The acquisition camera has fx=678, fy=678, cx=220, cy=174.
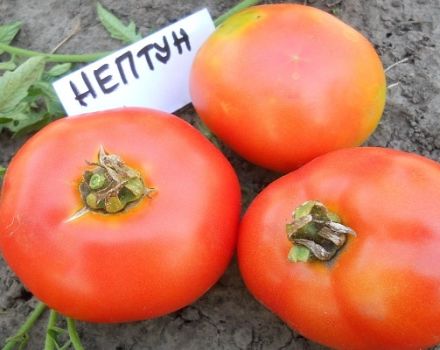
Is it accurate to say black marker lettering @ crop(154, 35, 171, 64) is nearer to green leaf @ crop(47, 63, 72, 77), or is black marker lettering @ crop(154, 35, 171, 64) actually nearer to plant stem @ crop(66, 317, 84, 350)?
green leaf @ crop(47, 63, 72, 77)

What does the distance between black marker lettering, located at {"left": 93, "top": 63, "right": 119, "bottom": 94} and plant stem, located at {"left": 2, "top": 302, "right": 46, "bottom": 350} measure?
0.35m

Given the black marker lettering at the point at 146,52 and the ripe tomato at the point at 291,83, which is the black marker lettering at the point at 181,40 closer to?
the black marker lettering at the point at 146,52

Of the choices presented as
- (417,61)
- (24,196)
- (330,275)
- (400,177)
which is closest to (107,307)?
(24,196)

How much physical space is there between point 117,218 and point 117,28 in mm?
477

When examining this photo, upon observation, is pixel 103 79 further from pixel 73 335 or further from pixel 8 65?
pixel 73 335

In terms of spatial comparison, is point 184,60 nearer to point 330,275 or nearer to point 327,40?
point 327,40

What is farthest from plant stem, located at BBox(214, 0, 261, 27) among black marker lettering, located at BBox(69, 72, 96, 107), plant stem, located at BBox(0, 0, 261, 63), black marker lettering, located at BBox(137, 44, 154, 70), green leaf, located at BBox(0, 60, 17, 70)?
green leaf, located at BBox(0, 60, 17, 70)

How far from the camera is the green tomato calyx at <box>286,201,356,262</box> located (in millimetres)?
718

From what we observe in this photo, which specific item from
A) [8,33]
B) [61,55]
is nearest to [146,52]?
[61,55]

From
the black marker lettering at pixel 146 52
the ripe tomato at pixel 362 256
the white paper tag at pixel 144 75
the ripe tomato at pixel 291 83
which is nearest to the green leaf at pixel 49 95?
the white paper tag at pixel 144 75

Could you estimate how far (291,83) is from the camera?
0.86 metres

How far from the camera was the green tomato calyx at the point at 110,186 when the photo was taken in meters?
0.74

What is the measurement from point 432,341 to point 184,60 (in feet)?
1.91

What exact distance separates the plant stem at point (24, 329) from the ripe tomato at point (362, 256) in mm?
377
